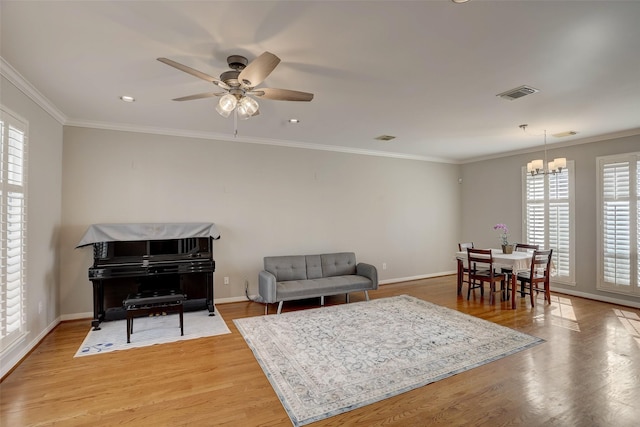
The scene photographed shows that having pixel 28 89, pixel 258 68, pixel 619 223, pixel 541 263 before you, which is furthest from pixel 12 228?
pixel 619 223

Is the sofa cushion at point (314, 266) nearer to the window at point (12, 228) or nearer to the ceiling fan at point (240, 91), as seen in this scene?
the ceiling fan at point (240, 91)

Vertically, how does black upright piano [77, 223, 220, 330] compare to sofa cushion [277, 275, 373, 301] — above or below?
above

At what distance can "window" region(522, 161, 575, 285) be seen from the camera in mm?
5727

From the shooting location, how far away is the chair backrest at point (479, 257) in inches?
200

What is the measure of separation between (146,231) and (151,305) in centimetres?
114

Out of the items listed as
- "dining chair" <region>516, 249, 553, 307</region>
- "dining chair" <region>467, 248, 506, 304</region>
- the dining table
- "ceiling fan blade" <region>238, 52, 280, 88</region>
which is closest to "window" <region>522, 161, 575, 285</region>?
"dining chair" <region>516, 249, 553, 307</region>

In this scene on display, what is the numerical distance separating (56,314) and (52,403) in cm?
225

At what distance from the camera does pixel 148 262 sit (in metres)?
4.29

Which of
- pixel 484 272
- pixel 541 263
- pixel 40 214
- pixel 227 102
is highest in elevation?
pixel 227 102

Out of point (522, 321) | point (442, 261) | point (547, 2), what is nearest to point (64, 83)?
point (547, 2)

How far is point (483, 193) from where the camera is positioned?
7.27 m

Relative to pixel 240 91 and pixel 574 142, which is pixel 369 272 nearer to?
pixel 240 91

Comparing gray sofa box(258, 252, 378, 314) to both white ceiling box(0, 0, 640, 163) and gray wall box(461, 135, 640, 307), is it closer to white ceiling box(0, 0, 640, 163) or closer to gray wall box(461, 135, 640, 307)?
white ceiling box(0, 0, 640, 163)

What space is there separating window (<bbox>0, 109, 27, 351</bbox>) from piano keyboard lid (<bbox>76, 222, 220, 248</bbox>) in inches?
37.4
